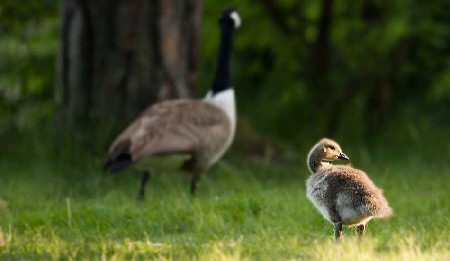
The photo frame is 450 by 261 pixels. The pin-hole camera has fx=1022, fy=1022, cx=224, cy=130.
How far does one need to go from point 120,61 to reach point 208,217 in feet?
17.0

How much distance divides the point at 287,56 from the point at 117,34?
4.17 m

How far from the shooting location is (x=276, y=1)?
15.9 metres

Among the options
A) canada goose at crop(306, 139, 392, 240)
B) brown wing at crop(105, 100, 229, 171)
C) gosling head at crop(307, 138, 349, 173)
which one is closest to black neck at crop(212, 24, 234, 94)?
brown wing at crop(105, 100, 229, 171)

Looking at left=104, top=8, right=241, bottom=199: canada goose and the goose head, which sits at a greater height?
the goose head

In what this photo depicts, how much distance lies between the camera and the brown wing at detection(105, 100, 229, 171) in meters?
10.5

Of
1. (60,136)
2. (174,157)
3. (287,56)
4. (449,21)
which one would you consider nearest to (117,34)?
(60,136)

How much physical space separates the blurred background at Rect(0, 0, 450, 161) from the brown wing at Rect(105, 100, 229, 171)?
1871 millimetres

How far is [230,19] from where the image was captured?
12891 mm

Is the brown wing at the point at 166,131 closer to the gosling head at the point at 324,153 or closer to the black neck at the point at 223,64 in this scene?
the black neck at the point at 223,64

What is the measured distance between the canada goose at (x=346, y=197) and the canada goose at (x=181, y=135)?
150 inches

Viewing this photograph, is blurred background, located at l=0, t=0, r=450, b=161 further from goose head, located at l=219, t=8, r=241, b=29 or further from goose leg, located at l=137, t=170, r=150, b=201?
goose leg, located at l=137, t=170, r=150, b=201

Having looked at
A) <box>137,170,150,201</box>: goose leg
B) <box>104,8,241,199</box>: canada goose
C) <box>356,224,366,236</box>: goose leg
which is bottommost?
<box>137,170,150,201</box>: goose leg

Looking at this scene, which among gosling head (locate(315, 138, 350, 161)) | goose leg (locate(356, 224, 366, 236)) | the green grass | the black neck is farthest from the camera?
the black neck

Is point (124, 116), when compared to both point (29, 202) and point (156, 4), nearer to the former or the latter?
point (156, 4)
